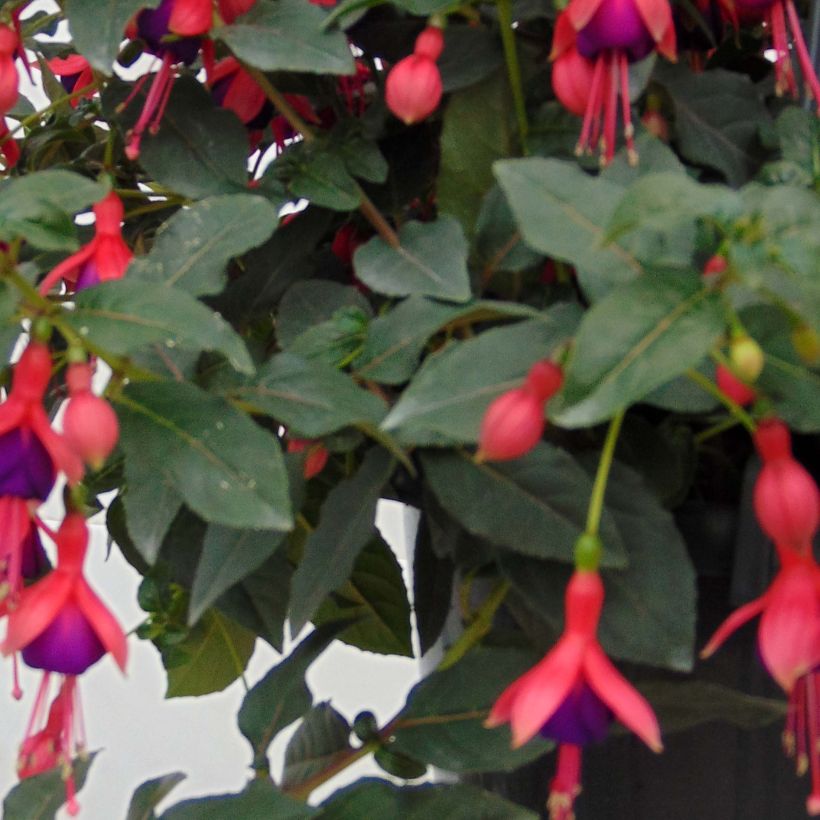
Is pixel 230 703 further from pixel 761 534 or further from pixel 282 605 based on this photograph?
pixel 761 534

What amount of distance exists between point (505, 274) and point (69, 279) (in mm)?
247

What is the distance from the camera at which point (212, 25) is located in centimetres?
52

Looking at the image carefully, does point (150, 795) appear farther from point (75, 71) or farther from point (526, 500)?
point (75, 71)

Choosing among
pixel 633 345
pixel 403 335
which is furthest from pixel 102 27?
pixel 633 345

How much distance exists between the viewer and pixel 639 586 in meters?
0.46

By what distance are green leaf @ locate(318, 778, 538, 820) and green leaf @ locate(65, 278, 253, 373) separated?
0.79 feet

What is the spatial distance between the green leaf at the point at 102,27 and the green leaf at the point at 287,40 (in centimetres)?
4

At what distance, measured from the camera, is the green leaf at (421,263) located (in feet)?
1.64

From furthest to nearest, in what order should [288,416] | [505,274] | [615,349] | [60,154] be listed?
[60,154]
[505,274]
[288,416]
[615,349]

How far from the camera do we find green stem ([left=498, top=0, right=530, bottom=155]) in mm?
547

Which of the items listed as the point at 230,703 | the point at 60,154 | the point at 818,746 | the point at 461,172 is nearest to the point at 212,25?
the point at 461,172

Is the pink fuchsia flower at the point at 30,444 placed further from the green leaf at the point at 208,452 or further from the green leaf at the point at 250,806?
the green leaf at the point at 250,806

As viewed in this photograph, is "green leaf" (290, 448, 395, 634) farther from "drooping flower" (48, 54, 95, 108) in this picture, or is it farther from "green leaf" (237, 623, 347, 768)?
"drooping flower" (48, 54, 95, 108)

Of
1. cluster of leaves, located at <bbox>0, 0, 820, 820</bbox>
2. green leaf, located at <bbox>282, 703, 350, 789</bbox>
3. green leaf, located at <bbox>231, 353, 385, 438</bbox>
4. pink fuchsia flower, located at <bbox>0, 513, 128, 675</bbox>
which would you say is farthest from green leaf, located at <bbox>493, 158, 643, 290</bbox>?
green leaf, located at <bbox>282, 703, 350, 789</bbox>
